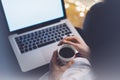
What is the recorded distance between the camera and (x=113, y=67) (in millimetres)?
599

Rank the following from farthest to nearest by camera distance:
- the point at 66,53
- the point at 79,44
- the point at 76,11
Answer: the point at 76,11, the point at 79,44, the point at 66,53

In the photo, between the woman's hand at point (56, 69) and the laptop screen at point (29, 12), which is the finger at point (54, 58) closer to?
the woman's hand at point (56, 69)

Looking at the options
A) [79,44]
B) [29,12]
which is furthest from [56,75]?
[29,12]

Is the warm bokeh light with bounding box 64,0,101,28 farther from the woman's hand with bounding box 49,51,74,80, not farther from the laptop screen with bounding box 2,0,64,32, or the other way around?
the woman's hand with bounding box 49,51,74,80

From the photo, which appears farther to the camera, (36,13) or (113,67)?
(36,13)

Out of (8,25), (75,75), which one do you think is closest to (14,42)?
(8,25)

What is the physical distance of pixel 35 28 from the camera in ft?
3.29

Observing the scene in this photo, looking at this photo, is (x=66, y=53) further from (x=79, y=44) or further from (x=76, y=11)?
(x=76, y=11)

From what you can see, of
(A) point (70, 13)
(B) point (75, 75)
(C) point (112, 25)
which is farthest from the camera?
(A) point (70, 13)

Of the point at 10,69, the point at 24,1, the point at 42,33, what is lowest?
the point at 10,69

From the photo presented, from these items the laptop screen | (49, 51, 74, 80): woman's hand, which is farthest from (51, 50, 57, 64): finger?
the laptop screen

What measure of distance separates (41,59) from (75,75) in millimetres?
132

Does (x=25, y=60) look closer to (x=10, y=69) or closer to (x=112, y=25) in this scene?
(x=10, y=69)

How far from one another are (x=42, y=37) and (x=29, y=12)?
0.10 metres
